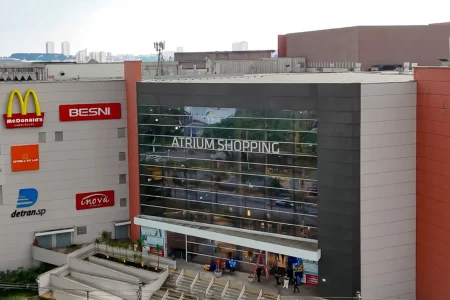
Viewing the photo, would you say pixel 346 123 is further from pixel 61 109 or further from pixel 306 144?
pixel 61 109

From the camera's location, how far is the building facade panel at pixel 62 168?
42938 millimetres

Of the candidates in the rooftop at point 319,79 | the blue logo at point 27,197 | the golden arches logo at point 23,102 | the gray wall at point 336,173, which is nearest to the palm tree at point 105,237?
the blue logo at point 27,197

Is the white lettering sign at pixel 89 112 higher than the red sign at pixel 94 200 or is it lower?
higher

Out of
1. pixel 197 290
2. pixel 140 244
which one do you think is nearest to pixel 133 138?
pixel 140 244

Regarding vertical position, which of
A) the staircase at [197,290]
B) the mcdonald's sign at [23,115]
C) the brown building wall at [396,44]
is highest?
the brown building wall at [396,44]

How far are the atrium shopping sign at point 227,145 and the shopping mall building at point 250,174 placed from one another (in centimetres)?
9

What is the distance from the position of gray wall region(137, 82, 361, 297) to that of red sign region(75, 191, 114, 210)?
51.6 feet

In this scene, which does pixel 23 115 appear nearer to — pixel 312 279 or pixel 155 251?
pixel 155 251

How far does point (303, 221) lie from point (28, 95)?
21.5m

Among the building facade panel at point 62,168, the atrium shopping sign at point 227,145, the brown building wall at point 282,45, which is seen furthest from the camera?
the brown building wall at point 282,45

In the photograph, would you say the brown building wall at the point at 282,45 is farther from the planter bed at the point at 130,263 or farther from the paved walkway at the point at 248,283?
the planter bed at the point at 130,263

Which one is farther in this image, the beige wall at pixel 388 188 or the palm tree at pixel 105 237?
the palm tree at pixel 105 237

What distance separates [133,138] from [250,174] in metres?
10.6

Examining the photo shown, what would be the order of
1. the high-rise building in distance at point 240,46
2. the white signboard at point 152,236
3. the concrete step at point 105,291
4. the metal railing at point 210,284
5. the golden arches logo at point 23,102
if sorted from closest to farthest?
the metal railing at point 210,284 < the concrete step at point 105,291 < the golden arches logo at point 23,102 < the white signboard at point 152,236 < the high-rise building in distance at point 240,46
